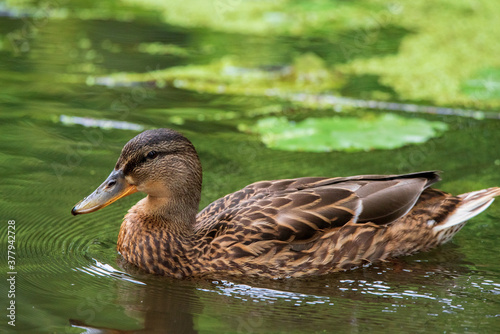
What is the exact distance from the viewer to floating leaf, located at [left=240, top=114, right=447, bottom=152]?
29.0 ft

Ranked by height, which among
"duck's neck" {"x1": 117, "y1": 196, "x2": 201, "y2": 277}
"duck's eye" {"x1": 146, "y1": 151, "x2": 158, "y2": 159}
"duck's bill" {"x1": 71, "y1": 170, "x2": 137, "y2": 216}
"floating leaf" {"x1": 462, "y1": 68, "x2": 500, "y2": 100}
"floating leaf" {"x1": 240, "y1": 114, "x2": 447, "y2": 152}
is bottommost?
"duck's neck" {"x1": 117, "y1": 196, "x2": 201, "y2": 277}

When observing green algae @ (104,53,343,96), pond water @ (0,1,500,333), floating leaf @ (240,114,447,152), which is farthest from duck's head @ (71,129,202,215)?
green algae @ (104,53,343,96)

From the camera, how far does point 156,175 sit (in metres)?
6.35

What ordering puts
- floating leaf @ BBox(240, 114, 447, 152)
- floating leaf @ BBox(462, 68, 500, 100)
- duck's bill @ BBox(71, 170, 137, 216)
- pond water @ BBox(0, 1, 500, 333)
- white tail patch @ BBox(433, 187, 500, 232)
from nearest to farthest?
pond water @ BBox(0, 1, 500, 333) < duck's bill @ BBox(71, 170, 137, 216) < white tail patch @ BBox(433, 187, 500, 232) < floating leaf @ BBox(240, 114, 447, 152) < floating leaf @ BBox(462, 68, 500, 100)

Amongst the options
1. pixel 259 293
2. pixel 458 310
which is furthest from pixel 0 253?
pixel 458 310

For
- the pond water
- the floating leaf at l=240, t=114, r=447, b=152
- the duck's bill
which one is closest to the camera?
the pond water

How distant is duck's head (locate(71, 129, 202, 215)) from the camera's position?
622 cm

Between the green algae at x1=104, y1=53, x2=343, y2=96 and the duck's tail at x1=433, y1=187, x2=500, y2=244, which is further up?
the green algae at x1=104, y1=53, x2=343, y2=96

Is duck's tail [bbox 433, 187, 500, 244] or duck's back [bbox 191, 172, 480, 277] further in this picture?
duck's tail [bbox 433, 187, 500, 244]

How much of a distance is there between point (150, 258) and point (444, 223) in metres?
2.57

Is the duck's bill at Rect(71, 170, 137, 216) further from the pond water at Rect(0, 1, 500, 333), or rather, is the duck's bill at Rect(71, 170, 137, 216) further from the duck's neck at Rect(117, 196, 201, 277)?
the pond water at Rect(0, 1, 500, 333)

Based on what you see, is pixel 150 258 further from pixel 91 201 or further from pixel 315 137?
pixel 315 137

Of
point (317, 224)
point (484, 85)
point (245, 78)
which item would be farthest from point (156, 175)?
point (484, 85)

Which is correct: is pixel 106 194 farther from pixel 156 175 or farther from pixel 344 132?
pixel 344 132
